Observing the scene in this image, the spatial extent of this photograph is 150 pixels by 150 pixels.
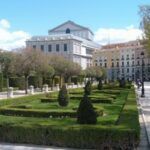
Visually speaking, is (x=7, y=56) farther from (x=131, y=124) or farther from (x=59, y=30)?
(x=59, y=30)

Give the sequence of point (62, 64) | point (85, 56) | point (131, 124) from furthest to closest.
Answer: point (85, 56), point (62, 64), point (131, 124)

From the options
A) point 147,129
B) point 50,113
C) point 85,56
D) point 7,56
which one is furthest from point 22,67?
point 85,56

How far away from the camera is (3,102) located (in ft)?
81.8

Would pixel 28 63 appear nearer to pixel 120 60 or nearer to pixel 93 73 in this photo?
pixel 93 73

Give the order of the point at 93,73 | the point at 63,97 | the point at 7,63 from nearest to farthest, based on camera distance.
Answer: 1. the point at 63,97
2. the point at 7,63
3. the point at 93,73

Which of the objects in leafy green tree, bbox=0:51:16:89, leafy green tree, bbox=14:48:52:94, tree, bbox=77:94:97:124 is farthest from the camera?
leafy green tree, bbox=0:51:16:89

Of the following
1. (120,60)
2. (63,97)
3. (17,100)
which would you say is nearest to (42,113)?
(63,97)

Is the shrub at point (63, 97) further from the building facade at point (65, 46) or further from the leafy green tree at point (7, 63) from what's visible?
the building facade at point (65, 46)

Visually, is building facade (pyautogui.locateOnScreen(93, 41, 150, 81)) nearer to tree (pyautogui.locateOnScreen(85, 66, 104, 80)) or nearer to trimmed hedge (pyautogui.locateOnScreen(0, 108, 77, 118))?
tree (pyautogui.locateOnScreen(85, 66, 104, 80))

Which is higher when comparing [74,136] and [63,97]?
[63,97]

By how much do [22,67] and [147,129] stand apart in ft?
102

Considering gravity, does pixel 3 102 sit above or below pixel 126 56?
below

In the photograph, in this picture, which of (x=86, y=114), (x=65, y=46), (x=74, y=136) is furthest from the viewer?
(x=65, y=46)

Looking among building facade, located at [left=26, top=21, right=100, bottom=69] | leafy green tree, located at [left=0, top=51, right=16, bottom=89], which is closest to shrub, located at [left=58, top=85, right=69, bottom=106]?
leafy green tree, located at [left=0, top=51, right=16, bottom=89]
